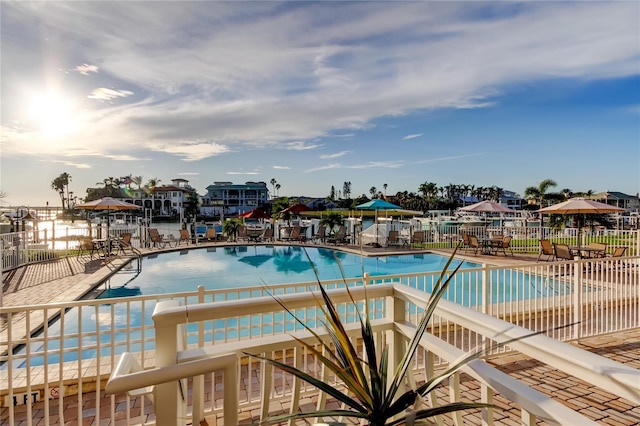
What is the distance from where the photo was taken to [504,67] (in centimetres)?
947

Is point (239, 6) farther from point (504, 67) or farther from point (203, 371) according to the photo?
point (504, 67)

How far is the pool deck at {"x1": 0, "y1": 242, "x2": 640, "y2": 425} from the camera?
9.36 feet

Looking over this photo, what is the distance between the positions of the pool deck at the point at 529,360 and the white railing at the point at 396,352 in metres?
0.43

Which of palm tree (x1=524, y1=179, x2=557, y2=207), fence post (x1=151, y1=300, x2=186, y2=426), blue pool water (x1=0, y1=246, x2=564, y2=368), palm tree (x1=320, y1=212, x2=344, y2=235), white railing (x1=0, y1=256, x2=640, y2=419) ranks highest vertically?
palm tree (x1=524, y1=179, x2=557, y2=207)

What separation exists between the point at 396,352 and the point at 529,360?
3028 millimetres

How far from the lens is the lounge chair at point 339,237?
15125 mm

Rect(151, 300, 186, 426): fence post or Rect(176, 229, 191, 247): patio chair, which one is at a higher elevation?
Rect(151, 300, 186, 426): fence post

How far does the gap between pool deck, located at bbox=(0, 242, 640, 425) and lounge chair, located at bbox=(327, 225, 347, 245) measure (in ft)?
28.3

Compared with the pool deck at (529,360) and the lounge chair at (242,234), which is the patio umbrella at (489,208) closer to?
the pool deck at (529,360)

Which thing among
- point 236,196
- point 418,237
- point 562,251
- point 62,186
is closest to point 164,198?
point 236,196

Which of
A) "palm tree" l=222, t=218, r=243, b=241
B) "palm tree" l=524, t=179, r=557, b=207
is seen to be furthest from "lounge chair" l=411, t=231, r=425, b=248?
"palm tree" l=524, t=179, r=557, b=207

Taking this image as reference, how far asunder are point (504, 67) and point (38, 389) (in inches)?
452

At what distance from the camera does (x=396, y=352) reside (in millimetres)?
1780

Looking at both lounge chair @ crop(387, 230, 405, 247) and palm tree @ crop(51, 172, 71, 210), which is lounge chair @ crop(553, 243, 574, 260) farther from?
palm tree @ crop(51, 172, 71, 210)
